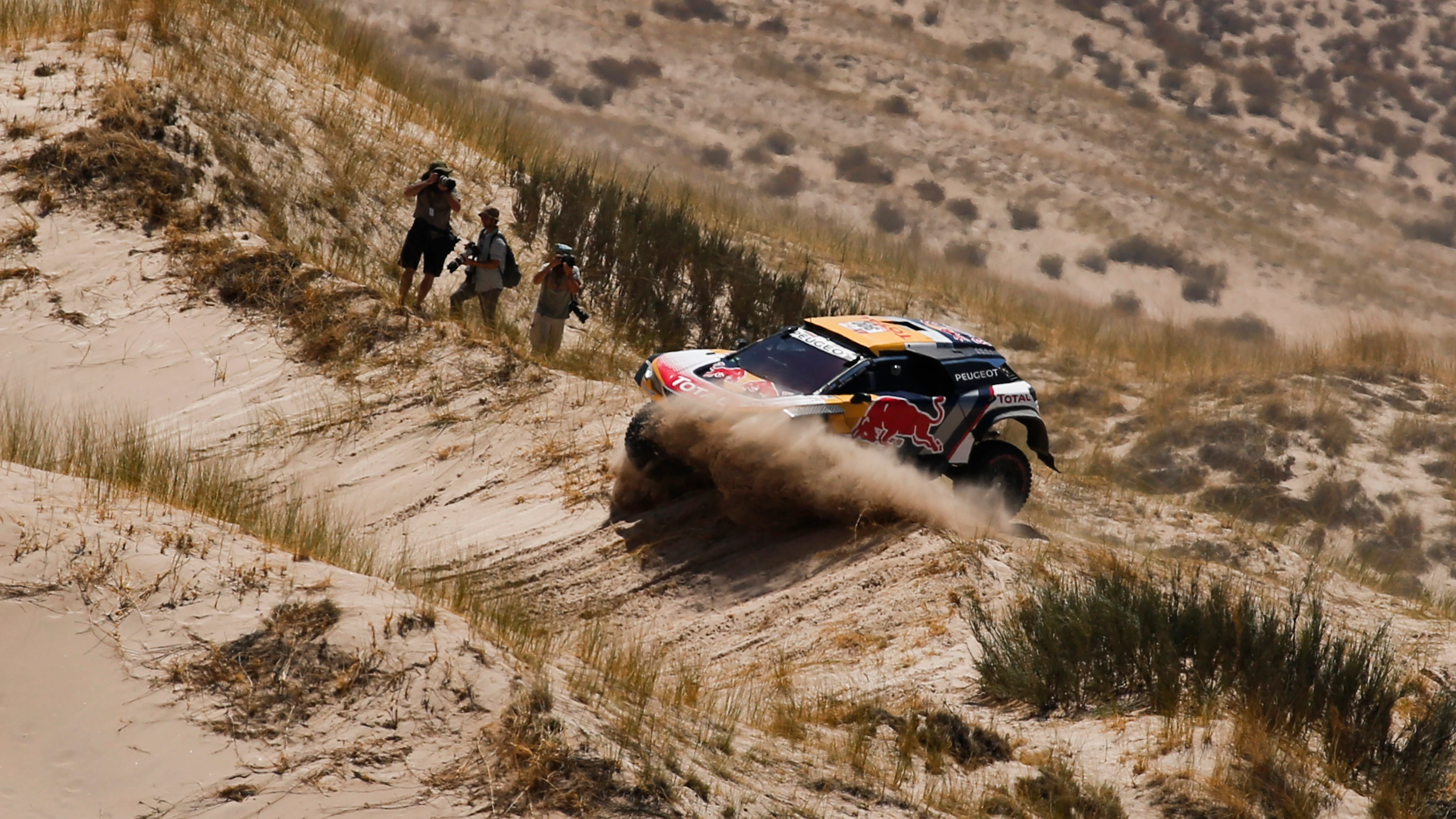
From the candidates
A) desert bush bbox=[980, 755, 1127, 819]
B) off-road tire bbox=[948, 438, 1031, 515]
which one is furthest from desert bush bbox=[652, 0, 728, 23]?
desert bush bbox=[980, 755, 1127, 819]

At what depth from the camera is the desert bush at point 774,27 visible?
43.2 metres

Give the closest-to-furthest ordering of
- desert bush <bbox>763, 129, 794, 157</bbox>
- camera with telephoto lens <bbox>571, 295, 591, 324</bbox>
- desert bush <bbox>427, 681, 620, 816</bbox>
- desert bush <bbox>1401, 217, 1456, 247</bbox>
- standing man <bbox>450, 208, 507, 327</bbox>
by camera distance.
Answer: desert bush <bbox>427, 681, 620, 816</bbox>
camera with telephoto lens <bbox>571, 295, 591, 324</bbox>
standing man <bbox>450, 208, 507, 327</bbox>
desert bush <bbox>763, 129, 794, 157</bbox>
desert bush <bbox>1401, 217, 1456, 247</bbox>

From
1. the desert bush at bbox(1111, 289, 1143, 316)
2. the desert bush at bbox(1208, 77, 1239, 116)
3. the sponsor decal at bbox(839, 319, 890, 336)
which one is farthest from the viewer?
the desert bush at bbox(1208, 77, 1239, 116)

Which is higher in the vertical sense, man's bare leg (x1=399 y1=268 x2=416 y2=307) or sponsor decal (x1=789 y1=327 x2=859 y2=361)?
sponsor decal (x1=789 y1=327 x2=859 y2=361)

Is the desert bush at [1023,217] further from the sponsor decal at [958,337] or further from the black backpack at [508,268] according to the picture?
the sponsor decal at [958,337]

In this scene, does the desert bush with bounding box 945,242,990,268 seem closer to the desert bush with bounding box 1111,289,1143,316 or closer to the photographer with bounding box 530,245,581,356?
the desert bush with bounding box 1111,289,1143,316

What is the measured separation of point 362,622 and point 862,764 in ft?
8.59

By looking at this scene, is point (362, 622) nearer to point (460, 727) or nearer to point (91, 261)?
point (460, 727)

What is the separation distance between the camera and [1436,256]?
3731 cm

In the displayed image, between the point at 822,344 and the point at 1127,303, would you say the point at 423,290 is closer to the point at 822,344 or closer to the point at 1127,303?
the point at 822,344

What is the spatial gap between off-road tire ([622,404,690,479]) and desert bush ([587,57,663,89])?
96.7 ft

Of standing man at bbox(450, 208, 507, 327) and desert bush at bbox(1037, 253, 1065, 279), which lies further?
desert bush at bbox(1037, 253, 1065, 279)

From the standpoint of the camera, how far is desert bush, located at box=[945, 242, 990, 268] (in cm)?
3164

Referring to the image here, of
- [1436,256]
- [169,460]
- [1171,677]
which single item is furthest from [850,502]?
[1436,256]
